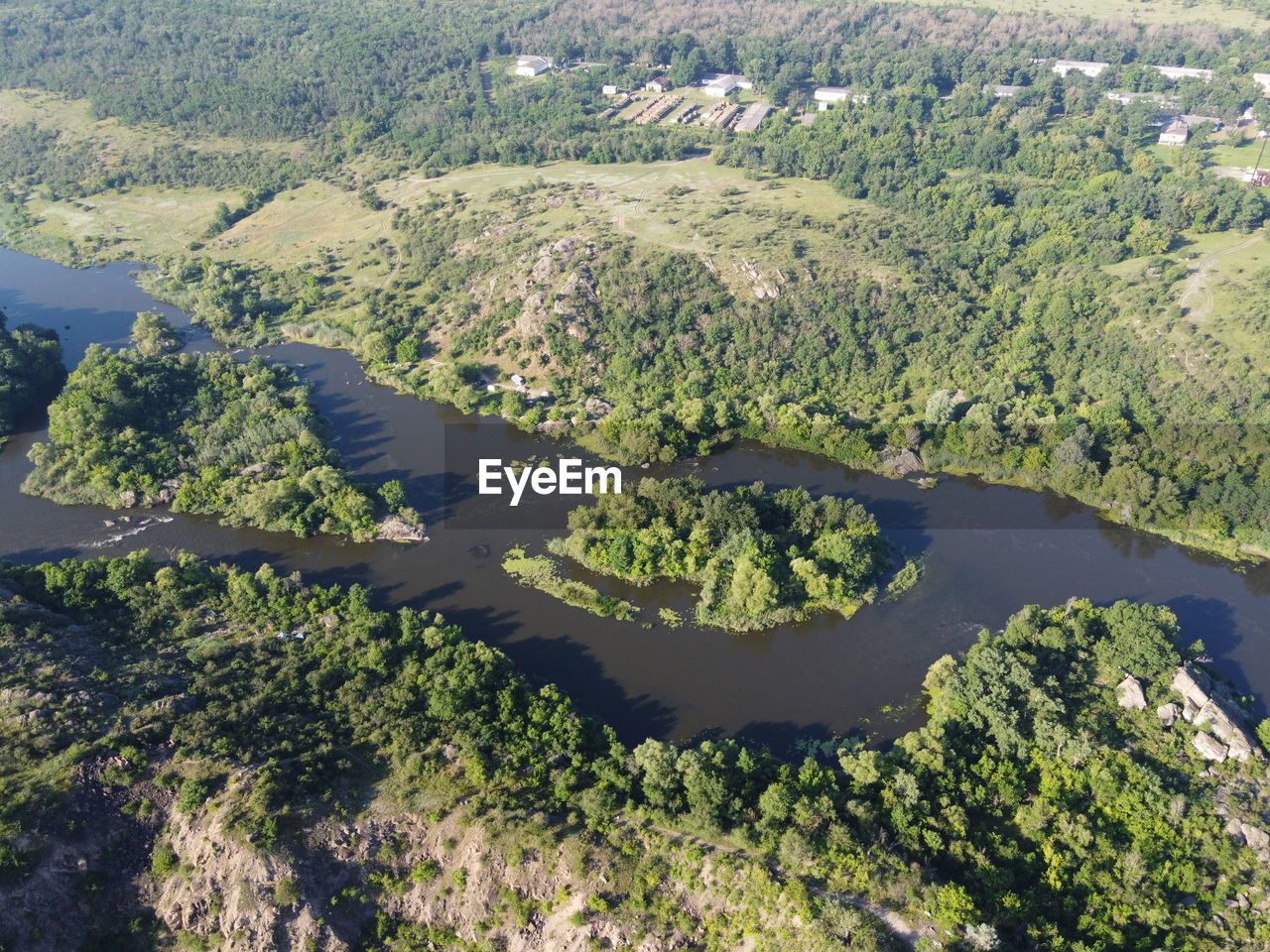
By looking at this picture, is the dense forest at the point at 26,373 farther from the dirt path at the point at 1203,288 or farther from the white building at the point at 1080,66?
the white building at the point at 1080,66

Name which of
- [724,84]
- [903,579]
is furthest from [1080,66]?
[903,579]

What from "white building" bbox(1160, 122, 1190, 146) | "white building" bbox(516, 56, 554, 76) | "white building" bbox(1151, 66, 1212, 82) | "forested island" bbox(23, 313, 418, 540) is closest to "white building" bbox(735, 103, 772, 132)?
"white building" bbox(516, 56, 554, 76)

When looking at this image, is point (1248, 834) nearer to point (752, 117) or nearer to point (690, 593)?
point (690, 593)

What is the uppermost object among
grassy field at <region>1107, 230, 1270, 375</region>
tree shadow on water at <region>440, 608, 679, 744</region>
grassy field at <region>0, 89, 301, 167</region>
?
grassy field at <region>0, 89, 301, 167</region>

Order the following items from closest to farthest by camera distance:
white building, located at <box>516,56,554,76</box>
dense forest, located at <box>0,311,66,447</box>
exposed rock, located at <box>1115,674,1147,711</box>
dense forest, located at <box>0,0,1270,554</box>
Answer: exposed rock, located at <box>1115,674,1147,711</box> → dense forest, located at <box>0,0,1270,554</box> → dense forest, located at <box>0,311,66,447</box> → white building, located at <box>516,56,554,76</box>

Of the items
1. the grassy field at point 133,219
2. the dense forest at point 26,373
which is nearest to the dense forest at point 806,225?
the grassy field at point 133,219

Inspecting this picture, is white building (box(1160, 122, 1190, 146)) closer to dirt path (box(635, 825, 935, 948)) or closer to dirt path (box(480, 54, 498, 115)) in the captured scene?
dirt path (box(480, 54, 498, 115))

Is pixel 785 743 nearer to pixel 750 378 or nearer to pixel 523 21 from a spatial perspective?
pixel 750 378

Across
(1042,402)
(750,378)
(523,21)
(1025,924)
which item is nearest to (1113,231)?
(1042,402)

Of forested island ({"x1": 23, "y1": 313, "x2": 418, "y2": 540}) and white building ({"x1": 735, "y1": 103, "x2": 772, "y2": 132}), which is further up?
white building ({"x1": 735, "y1": 103, "x2": 772, "y2": 132})
